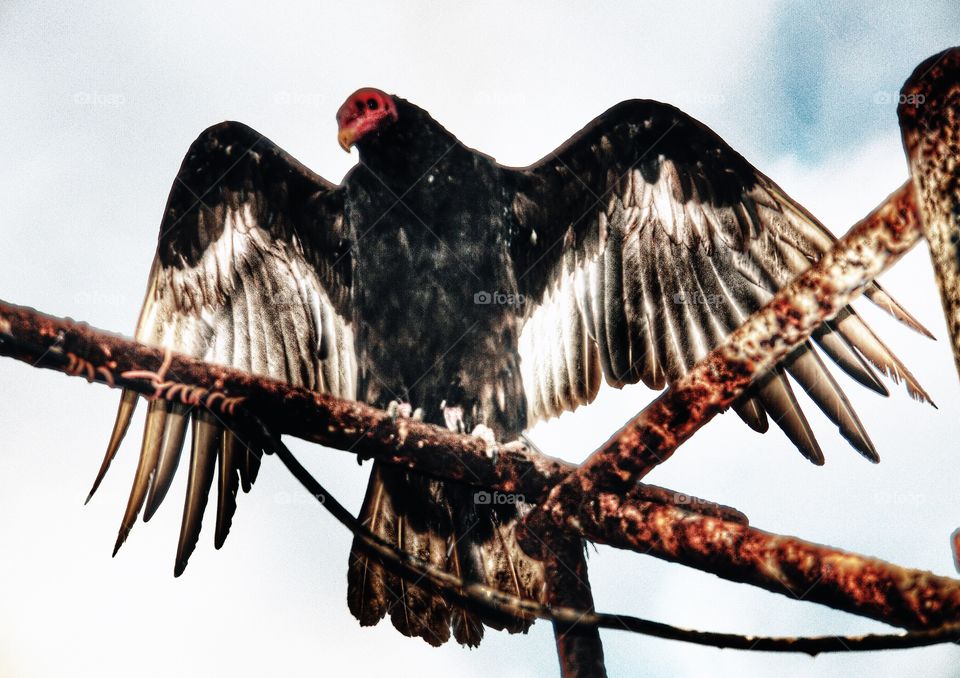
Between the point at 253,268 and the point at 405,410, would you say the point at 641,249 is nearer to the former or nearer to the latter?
the point at 405,410

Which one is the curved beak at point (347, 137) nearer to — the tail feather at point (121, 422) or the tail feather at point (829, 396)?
the tail feather at point (121, 422)

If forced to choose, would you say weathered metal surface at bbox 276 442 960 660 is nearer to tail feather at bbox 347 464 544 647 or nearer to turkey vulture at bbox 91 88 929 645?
tail feather at bbox 347 464 544 647

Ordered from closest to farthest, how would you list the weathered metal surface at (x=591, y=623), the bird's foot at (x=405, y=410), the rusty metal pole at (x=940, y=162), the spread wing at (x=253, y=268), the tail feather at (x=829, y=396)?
the weathered metal surface at (x=591, y=623), the rusty metal pole at (x=940, y=162), the tail feather at (x=829, y=396), the bird's foot at (x=405, y=410), the spread wing at (x=253, y=268)

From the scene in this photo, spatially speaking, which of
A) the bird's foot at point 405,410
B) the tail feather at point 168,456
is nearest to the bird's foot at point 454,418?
the bird's foot at point 405,410

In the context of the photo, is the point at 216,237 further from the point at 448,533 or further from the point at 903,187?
the point at 903,187

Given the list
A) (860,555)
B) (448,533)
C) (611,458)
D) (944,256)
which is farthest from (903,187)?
(448,533)

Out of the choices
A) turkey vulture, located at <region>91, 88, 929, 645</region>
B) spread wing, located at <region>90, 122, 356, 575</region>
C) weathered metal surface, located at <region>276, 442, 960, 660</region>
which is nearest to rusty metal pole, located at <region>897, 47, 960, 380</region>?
weathered metal surface, located at <region>276, 442, 960, 660</region>
